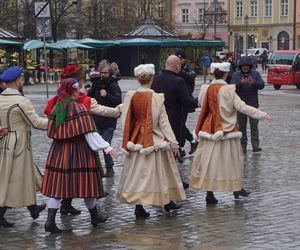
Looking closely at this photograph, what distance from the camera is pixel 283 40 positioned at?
95.6 m

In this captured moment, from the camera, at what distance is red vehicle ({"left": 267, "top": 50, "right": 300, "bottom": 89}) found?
38469mm

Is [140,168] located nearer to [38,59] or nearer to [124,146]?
[124,146]

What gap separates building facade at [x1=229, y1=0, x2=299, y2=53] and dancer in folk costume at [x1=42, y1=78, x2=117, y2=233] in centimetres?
8776

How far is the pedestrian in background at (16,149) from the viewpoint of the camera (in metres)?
8.46

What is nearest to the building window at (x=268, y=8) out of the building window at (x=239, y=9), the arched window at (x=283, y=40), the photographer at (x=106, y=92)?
the arched window at (x=283, y=40)

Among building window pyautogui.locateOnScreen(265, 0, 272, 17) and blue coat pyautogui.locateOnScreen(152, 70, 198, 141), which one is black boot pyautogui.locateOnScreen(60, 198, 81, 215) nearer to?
blue coat pyautogui.locateOnScreen(152, 70, 198, 141)

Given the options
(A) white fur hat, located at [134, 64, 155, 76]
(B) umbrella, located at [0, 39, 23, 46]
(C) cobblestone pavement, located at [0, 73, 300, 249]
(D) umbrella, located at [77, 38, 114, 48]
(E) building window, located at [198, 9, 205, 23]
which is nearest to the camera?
(C) cobblestone pavement, located at [0, 73, 300, 249]

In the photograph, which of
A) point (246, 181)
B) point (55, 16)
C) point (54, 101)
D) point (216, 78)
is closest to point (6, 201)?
point (54, 101)

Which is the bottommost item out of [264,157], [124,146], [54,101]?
[264,157]

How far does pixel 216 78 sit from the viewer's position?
10.0 meters

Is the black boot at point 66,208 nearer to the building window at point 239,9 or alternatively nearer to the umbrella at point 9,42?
the umbrella at point 9,42

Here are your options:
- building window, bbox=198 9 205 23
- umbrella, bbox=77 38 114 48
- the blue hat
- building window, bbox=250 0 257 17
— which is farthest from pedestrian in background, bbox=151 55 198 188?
building window, bbox=250 0 257 17

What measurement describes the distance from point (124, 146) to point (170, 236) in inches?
52.1

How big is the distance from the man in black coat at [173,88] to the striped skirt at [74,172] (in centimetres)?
251
